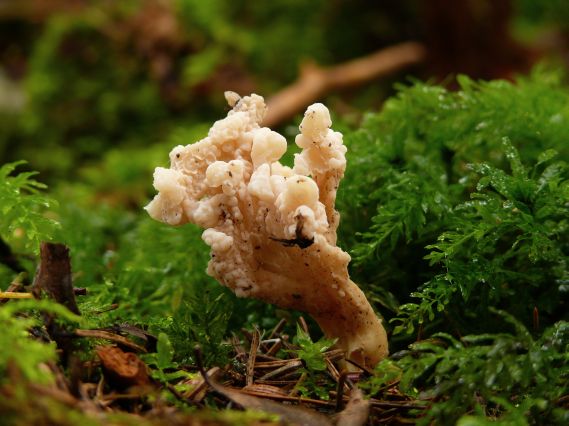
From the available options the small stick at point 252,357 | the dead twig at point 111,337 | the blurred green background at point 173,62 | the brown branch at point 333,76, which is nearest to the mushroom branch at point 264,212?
the small stick at point 252,357

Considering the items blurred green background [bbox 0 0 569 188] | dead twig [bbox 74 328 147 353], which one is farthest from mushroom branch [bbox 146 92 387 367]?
blurred green background [bbox 0 0 569 188]

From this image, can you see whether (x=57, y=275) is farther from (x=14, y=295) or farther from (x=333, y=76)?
(x=333, y=76)

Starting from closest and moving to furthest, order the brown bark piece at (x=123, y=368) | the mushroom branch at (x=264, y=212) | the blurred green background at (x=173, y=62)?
the brown bark piece at (x=123, y=368)
the mushroom branch at (x=264, y=212)
the blurred green background at (x=173, y=62)

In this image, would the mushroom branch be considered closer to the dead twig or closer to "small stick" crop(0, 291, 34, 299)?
the dead twig

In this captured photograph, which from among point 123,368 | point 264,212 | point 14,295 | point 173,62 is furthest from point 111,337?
point 173,62

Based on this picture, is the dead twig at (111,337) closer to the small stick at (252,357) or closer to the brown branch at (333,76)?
the small stick at (252,357)

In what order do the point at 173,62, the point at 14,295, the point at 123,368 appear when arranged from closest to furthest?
the point at 123,368
the point at 14,295
the point at 173,62
